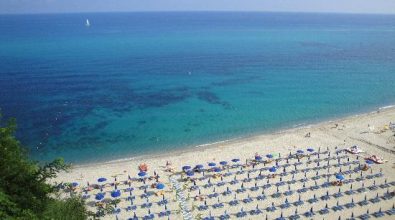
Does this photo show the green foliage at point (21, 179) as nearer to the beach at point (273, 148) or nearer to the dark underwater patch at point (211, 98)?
the beach at point (273, 148)

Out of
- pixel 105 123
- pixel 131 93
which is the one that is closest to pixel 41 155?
pixel 105 123

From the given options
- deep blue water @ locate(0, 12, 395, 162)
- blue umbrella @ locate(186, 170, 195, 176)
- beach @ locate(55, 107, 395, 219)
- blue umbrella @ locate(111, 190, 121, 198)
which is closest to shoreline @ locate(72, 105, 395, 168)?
beach @ locate(55, 107, 395, 219)

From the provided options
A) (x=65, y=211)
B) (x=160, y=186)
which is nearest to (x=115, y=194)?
(x=160, y=186)

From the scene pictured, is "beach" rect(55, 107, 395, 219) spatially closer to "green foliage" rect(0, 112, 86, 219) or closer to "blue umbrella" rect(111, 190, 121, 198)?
"blue umbrella" rect(111, 190, 121, 198)

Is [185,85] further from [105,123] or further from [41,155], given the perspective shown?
[41,155]

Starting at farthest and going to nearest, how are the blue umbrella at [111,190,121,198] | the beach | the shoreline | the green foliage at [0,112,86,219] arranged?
the shoreline < the beach < the blue umbrella at [111,190,121,198] < the green foliage at [0,112,86,219]

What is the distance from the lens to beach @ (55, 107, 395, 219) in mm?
39706

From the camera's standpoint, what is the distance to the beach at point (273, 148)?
3971cm

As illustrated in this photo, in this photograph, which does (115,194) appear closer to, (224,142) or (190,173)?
(190,173)

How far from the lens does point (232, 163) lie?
133 ft

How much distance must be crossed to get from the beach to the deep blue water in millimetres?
3240

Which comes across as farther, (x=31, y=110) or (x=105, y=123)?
(x=31, y=110)

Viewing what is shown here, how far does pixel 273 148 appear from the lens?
4503 cm

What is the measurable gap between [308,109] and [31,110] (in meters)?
45.7
